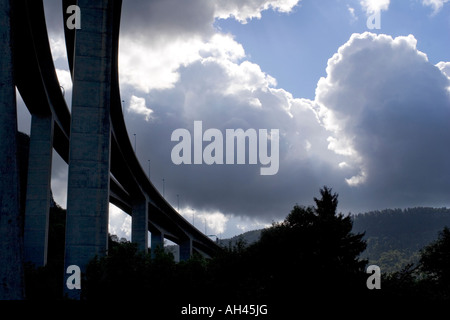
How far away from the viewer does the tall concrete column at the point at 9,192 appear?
17375 mm

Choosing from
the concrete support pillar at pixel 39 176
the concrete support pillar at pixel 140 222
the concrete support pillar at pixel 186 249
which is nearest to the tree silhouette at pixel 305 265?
the concrete support pillar at pixel 39 176

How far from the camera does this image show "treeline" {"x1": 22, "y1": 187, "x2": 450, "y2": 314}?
2291 centimetres

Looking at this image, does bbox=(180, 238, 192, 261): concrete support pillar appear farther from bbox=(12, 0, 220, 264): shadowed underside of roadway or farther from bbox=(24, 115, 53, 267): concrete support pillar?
bbox=(24, 115, 53, 267): concrete support pillar

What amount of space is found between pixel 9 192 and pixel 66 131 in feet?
110

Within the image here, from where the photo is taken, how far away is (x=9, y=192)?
1769 cm

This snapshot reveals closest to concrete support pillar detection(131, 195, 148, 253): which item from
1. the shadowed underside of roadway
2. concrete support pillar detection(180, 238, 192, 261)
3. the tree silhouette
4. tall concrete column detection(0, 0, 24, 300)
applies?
the shadowed underside of roadway

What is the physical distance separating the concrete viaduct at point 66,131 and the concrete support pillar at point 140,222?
761cm

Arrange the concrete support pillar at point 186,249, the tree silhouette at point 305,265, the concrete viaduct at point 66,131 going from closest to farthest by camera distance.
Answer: the concrete viaduct at point 66,131
the tree silhouette at point 305,265
the concrete support pillar at point 186,249

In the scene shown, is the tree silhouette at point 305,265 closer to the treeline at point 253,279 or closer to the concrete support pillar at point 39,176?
the treeline at point 253,279

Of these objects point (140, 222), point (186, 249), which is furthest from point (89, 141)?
point (186, 249)

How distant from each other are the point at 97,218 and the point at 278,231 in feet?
38.8

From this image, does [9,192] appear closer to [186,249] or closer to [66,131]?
[66,131]

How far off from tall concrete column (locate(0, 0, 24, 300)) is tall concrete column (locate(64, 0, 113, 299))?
1262 cm
